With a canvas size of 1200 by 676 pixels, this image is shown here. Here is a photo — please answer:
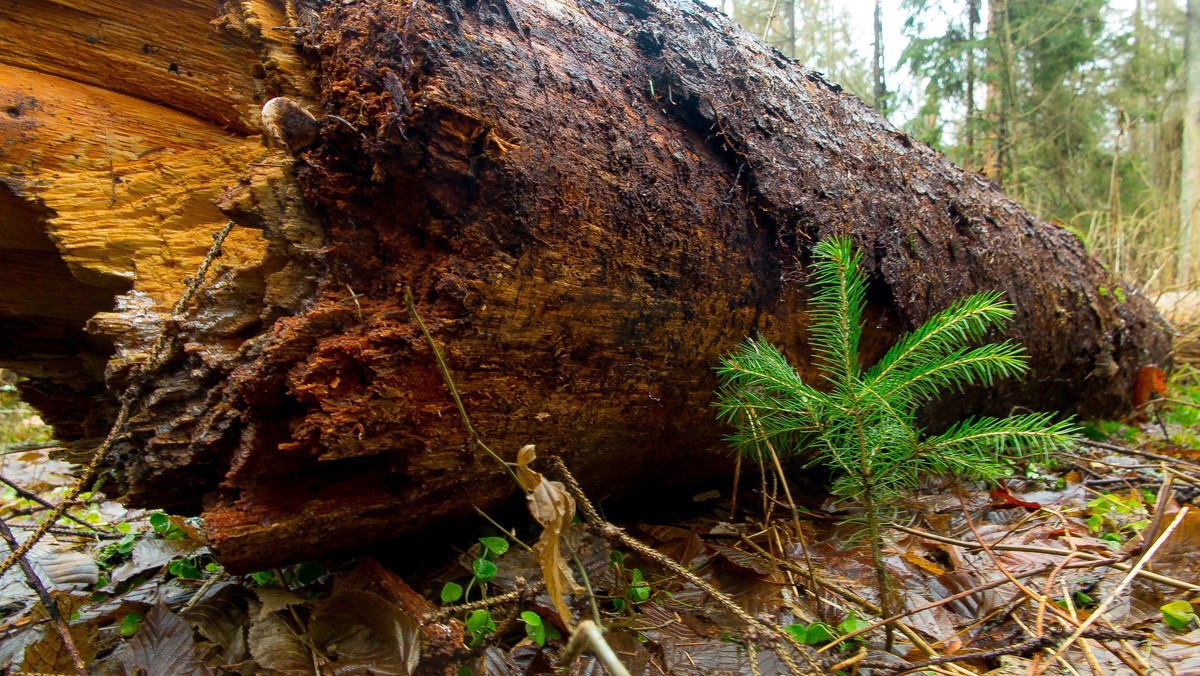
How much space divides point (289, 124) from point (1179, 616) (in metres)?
2.16

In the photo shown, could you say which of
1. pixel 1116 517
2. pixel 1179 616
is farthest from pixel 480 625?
pixel 1116 517

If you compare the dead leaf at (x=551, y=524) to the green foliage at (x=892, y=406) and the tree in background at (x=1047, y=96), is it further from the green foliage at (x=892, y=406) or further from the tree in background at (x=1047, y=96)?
the tree in background at (x=1047, y=96)

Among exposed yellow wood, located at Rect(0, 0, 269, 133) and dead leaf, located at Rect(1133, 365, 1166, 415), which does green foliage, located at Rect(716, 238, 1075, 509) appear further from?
dead leaf, located at Rect(1133, 365, 1166, 415)

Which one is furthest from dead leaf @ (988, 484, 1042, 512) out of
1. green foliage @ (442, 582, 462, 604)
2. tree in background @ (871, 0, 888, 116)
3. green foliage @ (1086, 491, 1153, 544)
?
tree in background @ (871, 0, 888, 116)

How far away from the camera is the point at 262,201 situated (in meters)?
1.21

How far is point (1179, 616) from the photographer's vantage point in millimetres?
1289

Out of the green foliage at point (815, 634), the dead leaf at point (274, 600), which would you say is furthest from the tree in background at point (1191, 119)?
the dead leaf at point (274, 600)

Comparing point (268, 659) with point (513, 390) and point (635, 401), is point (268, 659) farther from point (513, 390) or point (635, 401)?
point (635, 401)

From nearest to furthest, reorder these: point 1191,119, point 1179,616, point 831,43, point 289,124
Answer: point 289,124, point 1179,616, point 1191,119, point 831,43

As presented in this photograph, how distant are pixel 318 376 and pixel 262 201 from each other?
395 millimetres

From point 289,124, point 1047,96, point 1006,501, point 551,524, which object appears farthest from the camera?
point 1047,96

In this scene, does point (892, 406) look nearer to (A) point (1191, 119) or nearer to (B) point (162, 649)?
(B) point (162, 649)

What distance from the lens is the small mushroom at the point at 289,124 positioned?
46.3 inches

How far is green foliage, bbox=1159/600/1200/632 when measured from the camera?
1.29m
